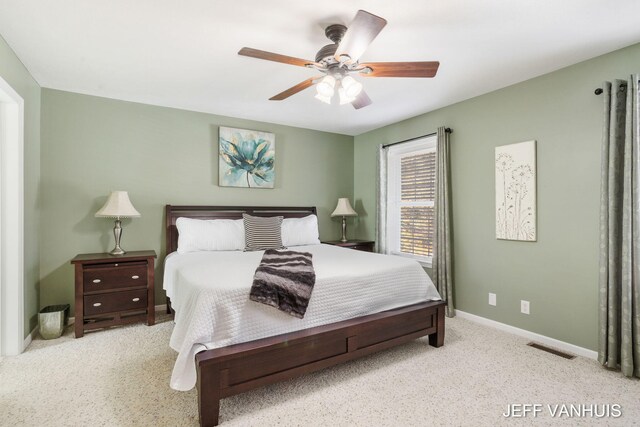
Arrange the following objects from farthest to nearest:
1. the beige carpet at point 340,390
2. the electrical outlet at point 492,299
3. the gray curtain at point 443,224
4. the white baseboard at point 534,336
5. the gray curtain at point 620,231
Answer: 1. the gray curtain at point 443,224
2. the electrical outlet at point 492,299
3. the white baseboard at point 534,336
4. the gray curtain at point 620,231
5. the beige carpet at point 340,390

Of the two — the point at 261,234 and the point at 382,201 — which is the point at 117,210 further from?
the point at 382,201

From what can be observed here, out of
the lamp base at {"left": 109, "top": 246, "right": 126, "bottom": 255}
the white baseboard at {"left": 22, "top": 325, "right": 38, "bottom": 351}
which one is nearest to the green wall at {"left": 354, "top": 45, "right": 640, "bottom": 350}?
the lamp base at {"left": 109, "top": 246, "right": 126, "bottom": 255}

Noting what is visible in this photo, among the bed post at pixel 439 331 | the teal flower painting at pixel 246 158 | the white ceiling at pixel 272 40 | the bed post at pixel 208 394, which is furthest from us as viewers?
the teal flower painting at pixel 246 158

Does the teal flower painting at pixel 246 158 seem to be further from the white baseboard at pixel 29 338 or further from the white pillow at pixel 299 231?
the white baseboard at pixel 29 338

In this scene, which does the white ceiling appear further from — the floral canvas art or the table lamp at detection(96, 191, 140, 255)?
the table lamp at detection(96, 191, 140, 255)

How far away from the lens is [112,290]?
3182mm

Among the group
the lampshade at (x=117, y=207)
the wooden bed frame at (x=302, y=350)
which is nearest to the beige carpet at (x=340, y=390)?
the wooden bed frame at (x=302, y=350)

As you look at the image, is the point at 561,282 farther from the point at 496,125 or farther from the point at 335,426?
the point at 335,426

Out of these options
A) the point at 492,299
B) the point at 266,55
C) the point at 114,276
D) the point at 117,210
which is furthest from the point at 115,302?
the point at 492,299

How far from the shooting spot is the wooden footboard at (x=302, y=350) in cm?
181

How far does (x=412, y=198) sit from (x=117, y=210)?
343cm

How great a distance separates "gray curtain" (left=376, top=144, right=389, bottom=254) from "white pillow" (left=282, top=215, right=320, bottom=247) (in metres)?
0.97

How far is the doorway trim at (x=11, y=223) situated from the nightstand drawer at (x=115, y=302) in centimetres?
51

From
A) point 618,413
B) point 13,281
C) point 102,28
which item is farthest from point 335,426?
point 102,28
